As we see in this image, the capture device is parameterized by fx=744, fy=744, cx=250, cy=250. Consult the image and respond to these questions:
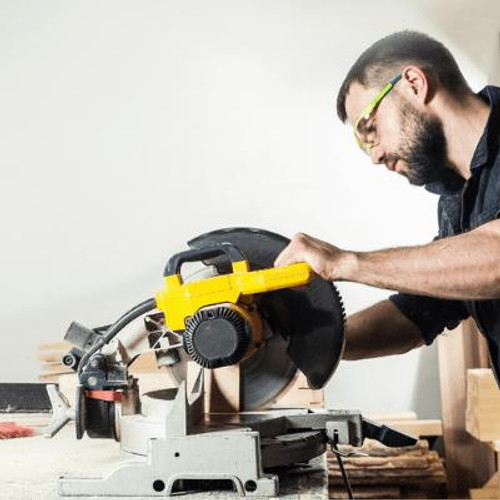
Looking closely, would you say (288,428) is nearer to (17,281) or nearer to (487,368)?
(487,368)

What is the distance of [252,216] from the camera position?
11.4ft

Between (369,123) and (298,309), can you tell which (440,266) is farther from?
(369,123)

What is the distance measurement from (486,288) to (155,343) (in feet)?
2.29

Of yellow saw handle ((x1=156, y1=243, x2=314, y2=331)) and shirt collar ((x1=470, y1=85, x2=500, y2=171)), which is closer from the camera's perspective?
yellow saw handle ((x1=156, y1=243, x2=314, y2=331))

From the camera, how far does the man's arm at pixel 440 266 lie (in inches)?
60.4

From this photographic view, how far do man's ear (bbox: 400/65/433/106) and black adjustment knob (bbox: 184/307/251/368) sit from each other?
2.79 ft

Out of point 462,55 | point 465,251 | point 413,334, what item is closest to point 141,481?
point 465,251

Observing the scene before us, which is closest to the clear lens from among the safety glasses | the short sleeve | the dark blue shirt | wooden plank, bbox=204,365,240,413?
the safety glasses

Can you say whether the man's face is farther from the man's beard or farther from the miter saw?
the miter saw

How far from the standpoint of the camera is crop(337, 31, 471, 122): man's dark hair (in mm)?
1946

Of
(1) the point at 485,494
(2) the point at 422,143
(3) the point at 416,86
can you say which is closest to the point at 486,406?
(1) the point at 485,494

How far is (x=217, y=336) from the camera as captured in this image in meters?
1.41

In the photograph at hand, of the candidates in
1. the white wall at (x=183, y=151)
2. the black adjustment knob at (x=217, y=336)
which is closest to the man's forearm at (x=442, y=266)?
the black adjustment knob at (x=217, y=336)

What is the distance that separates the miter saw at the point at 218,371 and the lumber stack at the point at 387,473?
135 centimetres
